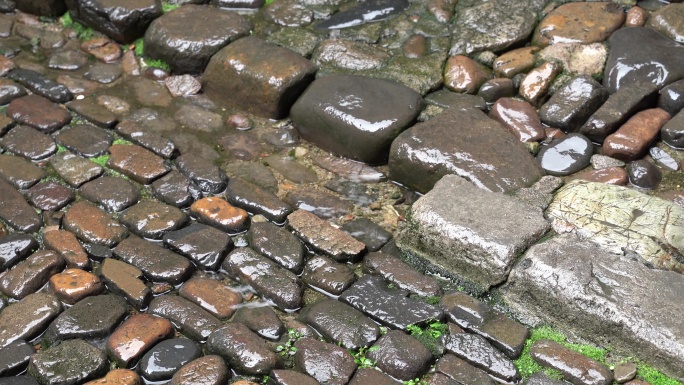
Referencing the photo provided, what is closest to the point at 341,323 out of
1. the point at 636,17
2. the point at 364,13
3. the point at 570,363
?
the point at 570,363

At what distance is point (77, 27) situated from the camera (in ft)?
20.3

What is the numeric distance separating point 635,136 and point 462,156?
102cm

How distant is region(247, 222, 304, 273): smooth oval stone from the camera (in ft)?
13.6

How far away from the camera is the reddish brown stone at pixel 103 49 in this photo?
586cm

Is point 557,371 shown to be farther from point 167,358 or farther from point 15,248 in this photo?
point 15,248


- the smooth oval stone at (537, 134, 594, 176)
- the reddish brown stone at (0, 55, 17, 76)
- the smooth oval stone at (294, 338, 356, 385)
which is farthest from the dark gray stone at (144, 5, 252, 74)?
the smooth oval stone at (294, 338, 356, 385)

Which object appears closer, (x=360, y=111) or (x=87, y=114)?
(x=360, y=111)

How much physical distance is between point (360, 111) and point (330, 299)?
1.33 meters

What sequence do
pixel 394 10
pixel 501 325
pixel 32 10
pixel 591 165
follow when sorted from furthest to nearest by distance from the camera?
pixel 32 10 → pixel 394 10 → pixel 591 165 → pixel 501 325

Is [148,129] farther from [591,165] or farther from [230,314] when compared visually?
[591,165]

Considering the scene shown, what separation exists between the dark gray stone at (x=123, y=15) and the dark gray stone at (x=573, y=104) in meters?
2.82

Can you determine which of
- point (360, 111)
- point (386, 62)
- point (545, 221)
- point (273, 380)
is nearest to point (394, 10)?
point (386, 62)

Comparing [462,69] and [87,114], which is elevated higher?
[462,69]

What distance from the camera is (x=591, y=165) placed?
468 centimetres
